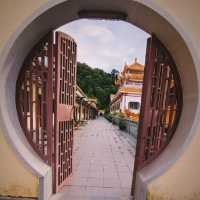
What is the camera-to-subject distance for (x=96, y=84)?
35.1 m

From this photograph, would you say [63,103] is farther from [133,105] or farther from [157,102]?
[133,105]

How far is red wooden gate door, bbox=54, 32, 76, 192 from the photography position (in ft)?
7.39

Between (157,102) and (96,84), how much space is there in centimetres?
3318

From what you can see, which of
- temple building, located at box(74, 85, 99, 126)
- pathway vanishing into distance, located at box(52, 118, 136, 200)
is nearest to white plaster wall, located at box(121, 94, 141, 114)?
temple building, located at box(74, 85, 99, 126)

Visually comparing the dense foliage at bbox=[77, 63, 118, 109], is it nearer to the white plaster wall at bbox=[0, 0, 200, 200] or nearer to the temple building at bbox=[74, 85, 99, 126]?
the temple building at bbox=[74, 85, 99, 126]

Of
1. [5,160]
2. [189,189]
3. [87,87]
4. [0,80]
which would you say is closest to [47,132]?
[5,160]

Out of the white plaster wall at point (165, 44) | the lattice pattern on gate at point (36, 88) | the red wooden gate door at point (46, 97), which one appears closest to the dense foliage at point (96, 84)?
the red wooden gate door at point (46, 97)

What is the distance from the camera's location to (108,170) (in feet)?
11.1

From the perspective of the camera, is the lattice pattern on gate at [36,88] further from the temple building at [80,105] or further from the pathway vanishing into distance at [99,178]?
the temple building at [80,105]

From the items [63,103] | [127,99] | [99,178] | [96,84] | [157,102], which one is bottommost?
[99,178]

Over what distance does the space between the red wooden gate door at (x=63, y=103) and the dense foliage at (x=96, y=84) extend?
28.2 meters

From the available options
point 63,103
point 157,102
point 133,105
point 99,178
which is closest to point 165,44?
point 157,102

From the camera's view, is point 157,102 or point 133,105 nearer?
point 157,102

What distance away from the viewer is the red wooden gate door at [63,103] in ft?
7.39
